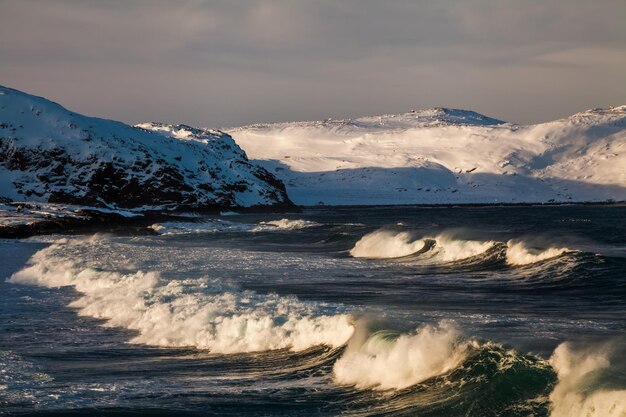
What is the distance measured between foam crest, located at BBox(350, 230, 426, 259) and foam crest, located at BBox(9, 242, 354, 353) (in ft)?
54.5

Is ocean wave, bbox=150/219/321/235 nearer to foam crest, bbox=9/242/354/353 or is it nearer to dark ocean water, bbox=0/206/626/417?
dark ocean water, bbox=0/206/626/417

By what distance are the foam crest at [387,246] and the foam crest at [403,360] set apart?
2754cm

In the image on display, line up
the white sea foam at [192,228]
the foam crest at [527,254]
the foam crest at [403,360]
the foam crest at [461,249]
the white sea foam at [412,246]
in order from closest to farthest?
the foam crest at [403,360], the foam crest at [527,254], the foam crest at [461,249], the white sea foam at [412,246], the white sea foam at [192,228]

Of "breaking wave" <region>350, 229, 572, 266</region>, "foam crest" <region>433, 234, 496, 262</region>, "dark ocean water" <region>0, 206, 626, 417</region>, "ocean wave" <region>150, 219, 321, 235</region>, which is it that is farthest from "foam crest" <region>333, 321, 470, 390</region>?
"ocean wave" <region>150, 219, 321, 235</region>

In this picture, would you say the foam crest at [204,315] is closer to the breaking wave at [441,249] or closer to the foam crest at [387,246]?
the breaking wave at [441,249]

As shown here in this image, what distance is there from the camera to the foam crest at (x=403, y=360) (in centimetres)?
1454

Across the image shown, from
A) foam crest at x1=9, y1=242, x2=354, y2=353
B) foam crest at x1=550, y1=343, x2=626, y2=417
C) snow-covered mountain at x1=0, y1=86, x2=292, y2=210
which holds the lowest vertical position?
foam crest at x1=9, y1=242, x2=354, y2=353

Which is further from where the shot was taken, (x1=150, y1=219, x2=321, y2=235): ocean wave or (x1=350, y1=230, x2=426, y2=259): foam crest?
(x1=150, y1=219, x2=321, y2=235): ocean wave

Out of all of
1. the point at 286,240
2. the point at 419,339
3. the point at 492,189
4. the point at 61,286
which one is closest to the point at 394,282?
the point at 61,286

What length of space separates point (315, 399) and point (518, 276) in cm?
1836

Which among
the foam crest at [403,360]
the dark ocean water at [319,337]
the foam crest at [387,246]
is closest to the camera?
the dark ocean water at [319,337]

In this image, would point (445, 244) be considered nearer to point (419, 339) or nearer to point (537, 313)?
point (537, 313)

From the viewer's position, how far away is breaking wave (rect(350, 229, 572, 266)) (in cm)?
3619

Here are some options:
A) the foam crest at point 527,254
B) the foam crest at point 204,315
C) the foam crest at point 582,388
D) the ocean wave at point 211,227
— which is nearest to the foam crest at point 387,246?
the foam crest at point 527,254
